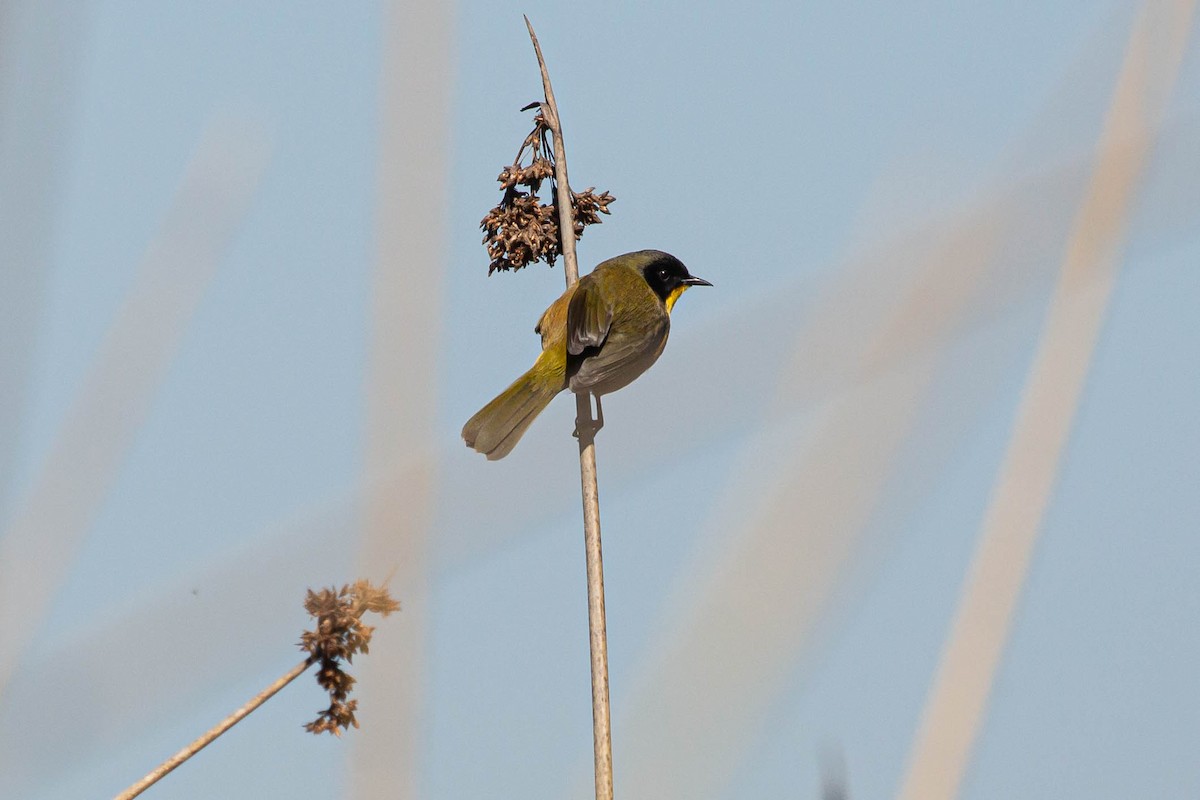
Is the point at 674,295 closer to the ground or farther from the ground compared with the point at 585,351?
farther from the ground

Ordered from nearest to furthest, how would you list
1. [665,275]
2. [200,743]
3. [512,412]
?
1. [200,743]
2. [512,412]
3. [665,275]

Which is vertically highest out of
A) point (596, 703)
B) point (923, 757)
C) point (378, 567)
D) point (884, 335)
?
point (884, 335)

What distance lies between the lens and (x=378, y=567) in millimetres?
2258

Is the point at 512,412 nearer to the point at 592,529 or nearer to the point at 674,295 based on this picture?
the point at 674,295

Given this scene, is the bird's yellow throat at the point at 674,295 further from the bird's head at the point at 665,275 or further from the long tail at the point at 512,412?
the long tail at the point at 512,412

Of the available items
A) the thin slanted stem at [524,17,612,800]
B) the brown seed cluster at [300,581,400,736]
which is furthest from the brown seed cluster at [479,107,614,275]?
the brown seed cluster at [300,581,400,736]

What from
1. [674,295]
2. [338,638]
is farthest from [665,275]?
[338,638]

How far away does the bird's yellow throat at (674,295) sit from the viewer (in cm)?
618

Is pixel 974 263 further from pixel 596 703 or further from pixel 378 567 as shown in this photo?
pixel 378 567

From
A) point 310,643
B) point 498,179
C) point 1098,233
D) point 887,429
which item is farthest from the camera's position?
point 498,179

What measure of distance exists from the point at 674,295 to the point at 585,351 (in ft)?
3.98

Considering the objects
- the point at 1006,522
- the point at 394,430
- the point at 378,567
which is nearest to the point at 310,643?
the point at 378,567

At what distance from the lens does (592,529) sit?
9.36 ft

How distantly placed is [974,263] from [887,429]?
0.39m
